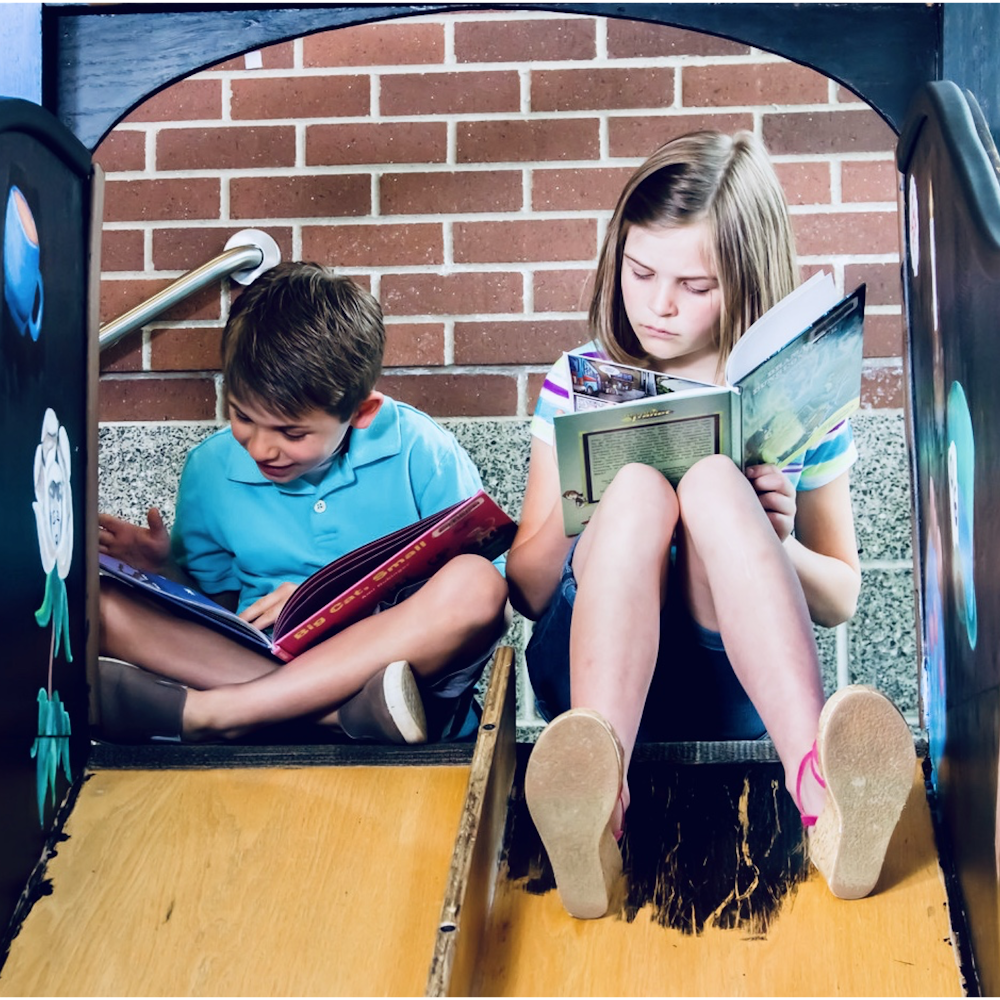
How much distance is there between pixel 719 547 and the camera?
1.31 meters

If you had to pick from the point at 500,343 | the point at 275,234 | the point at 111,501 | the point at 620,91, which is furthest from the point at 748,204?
the point at 111,501

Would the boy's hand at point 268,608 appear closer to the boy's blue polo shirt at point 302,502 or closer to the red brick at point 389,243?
the boy's blue polo shirt at point 302,502

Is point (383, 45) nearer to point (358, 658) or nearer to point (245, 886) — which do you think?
point (358, 658)

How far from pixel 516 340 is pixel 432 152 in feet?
0.98

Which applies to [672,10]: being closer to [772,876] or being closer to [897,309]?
[897,309]

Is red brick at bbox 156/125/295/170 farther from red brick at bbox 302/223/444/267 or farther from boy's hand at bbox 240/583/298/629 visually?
boy's hand at bbox 240/583/298/629

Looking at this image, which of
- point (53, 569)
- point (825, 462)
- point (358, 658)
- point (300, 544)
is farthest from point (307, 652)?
point (825, 462)

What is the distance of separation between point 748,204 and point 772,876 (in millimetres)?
868

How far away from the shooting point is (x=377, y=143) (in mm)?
1675

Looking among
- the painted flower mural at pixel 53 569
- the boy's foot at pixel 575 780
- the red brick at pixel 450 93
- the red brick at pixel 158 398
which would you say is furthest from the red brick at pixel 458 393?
the boy's foot at pixel 575 780

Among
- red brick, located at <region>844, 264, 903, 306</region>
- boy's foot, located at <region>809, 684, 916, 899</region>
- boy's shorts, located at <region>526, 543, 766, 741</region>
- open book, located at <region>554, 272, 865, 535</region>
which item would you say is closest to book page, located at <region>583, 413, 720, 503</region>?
open book, located at <region>554, 272, 865, 535</region>

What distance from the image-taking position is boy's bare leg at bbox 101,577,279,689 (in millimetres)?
1552

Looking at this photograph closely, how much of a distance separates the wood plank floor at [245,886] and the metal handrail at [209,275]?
64 cm

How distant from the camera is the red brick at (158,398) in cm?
169
